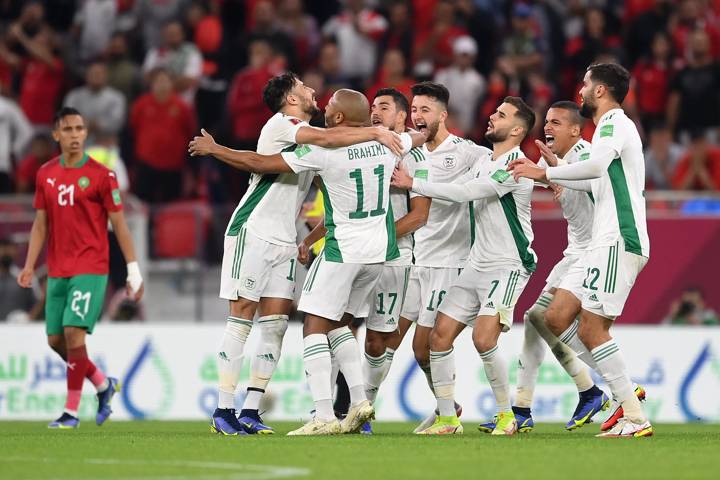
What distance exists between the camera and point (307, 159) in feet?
35.7

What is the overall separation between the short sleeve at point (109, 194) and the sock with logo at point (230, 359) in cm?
198

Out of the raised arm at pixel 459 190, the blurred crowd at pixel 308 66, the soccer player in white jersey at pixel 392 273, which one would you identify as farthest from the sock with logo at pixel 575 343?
the blurred crowd at pixel 308 66

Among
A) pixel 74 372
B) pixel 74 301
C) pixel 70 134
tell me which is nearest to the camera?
pixel 74 301

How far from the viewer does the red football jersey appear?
12.6m

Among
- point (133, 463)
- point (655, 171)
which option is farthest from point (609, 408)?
point (655, 171)

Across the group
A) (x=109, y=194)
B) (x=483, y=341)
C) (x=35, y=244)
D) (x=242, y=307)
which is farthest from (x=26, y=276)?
(x=483, y=341)

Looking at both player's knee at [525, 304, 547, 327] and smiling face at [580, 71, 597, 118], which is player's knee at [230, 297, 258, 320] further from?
smiling face at [580, 71, 597, 118]

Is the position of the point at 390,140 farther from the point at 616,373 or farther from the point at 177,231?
the point at 177,231

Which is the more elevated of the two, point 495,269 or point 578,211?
point 578,211

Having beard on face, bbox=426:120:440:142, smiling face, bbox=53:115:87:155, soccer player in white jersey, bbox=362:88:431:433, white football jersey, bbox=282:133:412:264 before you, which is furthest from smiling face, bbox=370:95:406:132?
smiling face, bbox=53:115:87:155

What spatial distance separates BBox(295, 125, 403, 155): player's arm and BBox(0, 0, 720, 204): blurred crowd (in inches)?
288

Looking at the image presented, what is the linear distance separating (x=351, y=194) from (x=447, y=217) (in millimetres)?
1375

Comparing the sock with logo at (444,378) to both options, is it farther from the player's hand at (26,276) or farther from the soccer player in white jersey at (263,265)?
the player's hand at (26,276)

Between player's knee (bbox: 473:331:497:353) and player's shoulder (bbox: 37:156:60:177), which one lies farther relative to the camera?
player's shoulder (bbox: 37:156:60:177)
